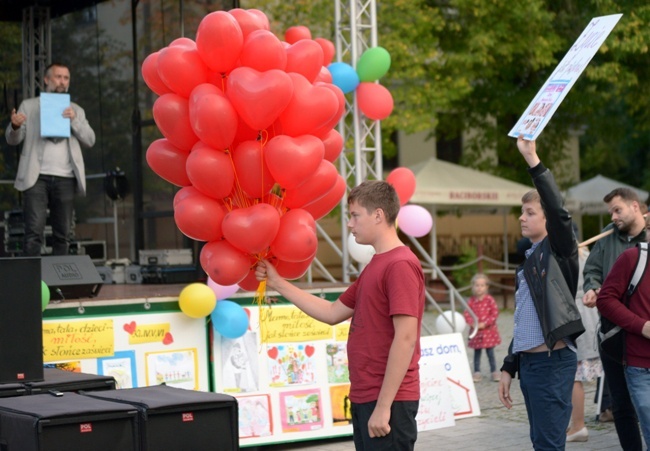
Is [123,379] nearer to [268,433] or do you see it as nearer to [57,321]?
[57,321]

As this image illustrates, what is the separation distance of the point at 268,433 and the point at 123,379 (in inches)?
49.9

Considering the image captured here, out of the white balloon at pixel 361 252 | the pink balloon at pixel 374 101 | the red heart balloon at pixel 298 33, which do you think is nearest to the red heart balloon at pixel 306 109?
the red heart balloon at pixel 298 33

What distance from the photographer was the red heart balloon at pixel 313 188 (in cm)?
510

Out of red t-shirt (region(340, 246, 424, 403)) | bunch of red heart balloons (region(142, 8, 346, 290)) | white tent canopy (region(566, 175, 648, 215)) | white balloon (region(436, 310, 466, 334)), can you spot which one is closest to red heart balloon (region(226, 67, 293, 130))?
Result: bunch of red heart balloons (region(142, 8, 346, 290))

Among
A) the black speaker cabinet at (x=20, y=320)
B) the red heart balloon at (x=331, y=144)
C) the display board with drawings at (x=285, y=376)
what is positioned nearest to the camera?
the black speaker cabinet at (x=20, y=320)

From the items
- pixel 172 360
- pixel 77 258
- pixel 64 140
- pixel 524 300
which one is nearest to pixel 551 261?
pixel 524 300

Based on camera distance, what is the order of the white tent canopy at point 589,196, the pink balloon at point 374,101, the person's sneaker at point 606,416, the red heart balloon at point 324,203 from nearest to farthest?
the red heart balloon at point 324,203, the person's sneaker at point 606,416, the pink balloon at point 374,101, the white tent canopy at point 589,196

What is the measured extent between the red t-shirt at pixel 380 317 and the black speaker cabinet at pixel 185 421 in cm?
63

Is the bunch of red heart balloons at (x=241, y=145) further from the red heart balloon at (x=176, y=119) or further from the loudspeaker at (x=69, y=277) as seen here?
the loudspeaker at (x=69, y=277)

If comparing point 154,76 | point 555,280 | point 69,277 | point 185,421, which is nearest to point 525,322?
point 555,280

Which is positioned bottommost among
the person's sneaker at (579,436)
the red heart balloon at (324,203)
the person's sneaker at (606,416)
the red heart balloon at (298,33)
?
the person's sneaker at (579,436)

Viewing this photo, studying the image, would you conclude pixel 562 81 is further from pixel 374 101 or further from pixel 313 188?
pixel 374 101

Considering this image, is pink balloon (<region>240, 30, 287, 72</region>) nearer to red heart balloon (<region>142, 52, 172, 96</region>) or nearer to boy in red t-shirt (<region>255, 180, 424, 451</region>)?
red heart balloon (<region>142, 52, 172, 96</region>)

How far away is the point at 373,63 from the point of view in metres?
9.38
